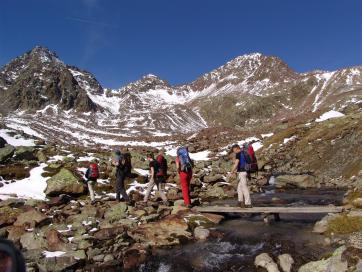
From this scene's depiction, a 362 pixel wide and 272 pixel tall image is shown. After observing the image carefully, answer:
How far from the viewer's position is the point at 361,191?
53.7ft

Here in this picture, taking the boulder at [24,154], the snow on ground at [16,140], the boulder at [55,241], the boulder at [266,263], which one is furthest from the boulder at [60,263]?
the snow on ground at [16,140]

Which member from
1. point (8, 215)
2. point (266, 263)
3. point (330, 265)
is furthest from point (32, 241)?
point (330, 265)

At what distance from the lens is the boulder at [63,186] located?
22.3 meters

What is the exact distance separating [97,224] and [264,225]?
6.90 metres

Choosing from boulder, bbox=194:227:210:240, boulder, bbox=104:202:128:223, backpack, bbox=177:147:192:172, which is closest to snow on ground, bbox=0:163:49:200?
boulder, bbox=104:202:128:223

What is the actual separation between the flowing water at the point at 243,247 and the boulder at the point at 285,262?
210 mm

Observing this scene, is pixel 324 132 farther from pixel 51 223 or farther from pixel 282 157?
pixel 51 223

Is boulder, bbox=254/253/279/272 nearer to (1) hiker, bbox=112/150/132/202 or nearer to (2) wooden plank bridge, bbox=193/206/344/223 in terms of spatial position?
(2) wooden plank bridge, bbox=193/206/344/223

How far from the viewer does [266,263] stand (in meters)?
10.6

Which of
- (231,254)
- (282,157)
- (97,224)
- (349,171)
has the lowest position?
(231,254)

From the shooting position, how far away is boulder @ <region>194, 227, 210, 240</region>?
568 inches

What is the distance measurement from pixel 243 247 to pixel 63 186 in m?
12.9

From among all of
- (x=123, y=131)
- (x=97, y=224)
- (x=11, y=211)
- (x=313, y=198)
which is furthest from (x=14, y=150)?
(x=123, y=131)

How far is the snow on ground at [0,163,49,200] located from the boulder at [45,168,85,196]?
66 centimetres
